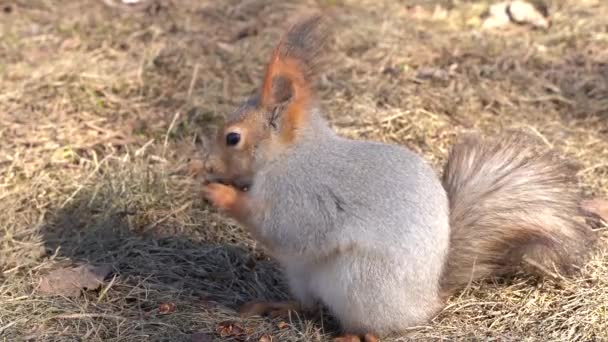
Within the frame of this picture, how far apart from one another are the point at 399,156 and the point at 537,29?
282 cm

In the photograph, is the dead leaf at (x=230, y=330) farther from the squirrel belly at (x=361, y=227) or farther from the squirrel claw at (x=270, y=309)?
the squirrel belly at (x=361, y=227)

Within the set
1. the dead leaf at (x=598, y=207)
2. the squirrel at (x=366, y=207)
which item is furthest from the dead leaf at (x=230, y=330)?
the dead leaf at (x=598, y=207)

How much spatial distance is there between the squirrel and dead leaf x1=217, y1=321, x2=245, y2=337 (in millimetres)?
226

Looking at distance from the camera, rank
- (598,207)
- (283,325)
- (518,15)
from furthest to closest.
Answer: (518,15), (598,207), (283,325)

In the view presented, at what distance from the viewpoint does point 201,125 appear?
13.5ft

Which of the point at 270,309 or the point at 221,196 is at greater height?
the point at 221,196

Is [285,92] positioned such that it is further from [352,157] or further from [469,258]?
[469,258]

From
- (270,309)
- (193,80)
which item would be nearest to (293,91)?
(270,309)

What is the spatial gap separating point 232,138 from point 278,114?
6.3 inches

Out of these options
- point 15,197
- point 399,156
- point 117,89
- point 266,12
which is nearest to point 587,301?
point 399,156

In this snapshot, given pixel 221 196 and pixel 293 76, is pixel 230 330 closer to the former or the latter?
pixel 221 196

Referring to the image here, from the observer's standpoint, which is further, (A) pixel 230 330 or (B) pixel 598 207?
(B) pixel 598 207

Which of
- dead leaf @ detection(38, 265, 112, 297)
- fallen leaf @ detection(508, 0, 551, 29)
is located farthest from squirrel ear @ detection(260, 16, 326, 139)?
fallen leaf @ detection(508, 0, 551, 29)

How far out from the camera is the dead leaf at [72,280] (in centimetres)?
296
